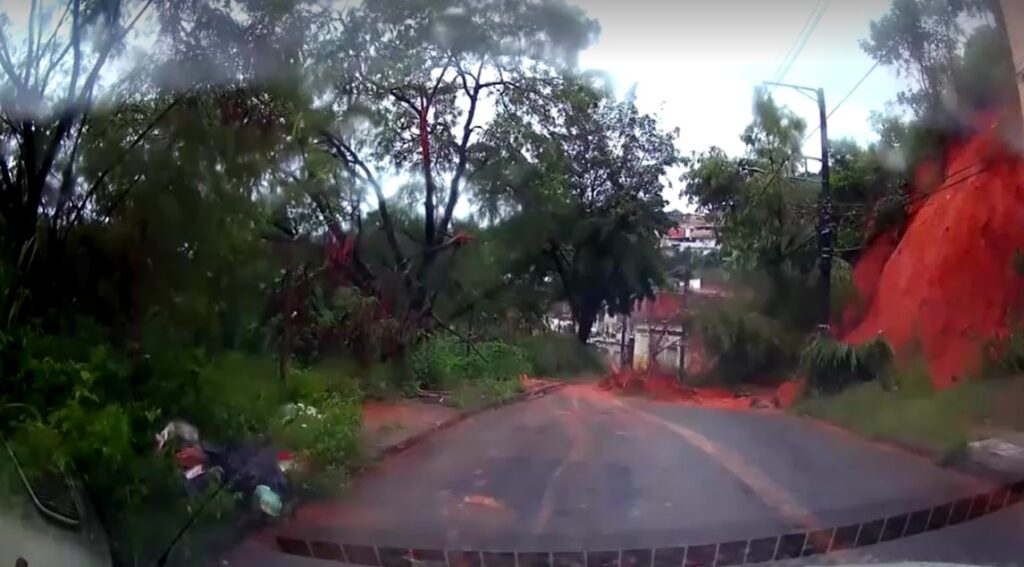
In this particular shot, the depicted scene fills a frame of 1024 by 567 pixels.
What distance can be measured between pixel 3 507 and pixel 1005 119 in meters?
6.31

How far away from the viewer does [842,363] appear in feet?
21.0

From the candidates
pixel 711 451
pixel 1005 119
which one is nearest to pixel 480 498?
pixel 711 451

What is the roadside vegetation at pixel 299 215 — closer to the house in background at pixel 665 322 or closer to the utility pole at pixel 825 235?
the house in background at pixel 665 322

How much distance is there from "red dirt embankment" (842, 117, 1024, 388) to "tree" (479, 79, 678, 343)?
61.2 inches

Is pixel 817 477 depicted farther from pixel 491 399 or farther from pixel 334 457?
pixel 334 457

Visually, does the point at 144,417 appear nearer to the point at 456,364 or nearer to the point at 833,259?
the point at 456,364

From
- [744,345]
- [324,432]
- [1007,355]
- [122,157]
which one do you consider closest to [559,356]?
[744,345]

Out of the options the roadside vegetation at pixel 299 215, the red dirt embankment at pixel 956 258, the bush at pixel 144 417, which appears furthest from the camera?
the red dirt embankment at pixel 956 258

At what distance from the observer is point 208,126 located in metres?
5.73

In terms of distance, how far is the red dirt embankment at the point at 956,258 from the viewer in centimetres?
666

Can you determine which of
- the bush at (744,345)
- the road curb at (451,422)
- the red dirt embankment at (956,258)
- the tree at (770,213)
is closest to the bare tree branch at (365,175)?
the road curb at (451,422)

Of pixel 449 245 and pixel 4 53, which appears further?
pixel 449 245

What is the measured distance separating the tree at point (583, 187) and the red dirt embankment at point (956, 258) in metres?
1.55

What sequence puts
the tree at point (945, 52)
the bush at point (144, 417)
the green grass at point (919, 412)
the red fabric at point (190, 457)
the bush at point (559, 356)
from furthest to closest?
the tree at point (945, 52), the green grass at point (919, 412), the bush at point (559, 356), the red fabric at point (190, 457), the bush at point (144, 417)
